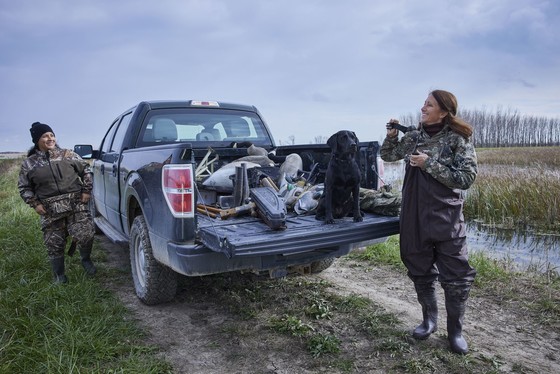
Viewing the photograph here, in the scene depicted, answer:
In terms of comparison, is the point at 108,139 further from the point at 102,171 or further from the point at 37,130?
the point at 37,130

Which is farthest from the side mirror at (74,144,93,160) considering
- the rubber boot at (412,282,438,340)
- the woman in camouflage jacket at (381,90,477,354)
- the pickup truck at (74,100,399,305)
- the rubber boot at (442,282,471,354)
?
the rubber boot at (442,282,471,354)

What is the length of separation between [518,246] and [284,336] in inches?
229

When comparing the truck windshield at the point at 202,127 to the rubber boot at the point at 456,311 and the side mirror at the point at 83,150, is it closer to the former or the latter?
the side mirror at the point at 83,150

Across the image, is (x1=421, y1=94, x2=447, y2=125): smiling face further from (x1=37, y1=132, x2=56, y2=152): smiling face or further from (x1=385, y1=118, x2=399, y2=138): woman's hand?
(x1=37, y1=132, x2=56, y2=152): smiling face

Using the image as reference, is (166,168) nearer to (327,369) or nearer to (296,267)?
(296,267)

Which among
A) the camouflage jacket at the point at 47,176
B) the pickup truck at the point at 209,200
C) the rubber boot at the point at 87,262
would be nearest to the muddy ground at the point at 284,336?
the pickup truck at the point at 209,200

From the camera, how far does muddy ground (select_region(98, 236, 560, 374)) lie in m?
2.83

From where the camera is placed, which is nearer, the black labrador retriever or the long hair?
the long hair

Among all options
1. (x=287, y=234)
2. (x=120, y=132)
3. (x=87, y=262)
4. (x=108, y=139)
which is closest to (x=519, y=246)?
(x=287, y=234)

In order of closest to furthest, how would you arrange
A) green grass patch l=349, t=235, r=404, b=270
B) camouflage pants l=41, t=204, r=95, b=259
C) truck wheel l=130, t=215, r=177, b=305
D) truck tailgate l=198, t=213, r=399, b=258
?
truck tailgate l=198, t=213, r=399, b=258, truck wheel l=130, t=215, r=177, b=305, camouflage pants l=41, t=204, r=95, b=259, green grass patch l=349, t=235, r=404, b=270

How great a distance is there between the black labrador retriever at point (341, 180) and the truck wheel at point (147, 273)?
4.76 feet

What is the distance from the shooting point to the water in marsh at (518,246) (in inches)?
245

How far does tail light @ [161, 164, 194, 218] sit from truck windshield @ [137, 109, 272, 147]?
1726 mm

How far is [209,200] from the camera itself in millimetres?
3996
